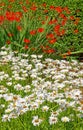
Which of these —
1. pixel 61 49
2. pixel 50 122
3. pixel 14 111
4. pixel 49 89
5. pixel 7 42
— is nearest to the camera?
pixel 50 122

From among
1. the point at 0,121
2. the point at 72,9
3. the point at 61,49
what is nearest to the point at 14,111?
the point at 0,121

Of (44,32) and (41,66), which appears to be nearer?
(41,66)

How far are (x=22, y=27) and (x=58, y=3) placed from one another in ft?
4.67

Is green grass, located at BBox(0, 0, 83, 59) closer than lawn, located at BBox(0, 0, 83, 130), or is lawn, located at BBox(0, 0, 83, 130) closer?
lawn, located at BBox(0, 0, 83, 130)

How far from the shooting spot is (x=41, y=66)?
293 inches

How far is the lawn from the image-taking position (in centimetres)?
529

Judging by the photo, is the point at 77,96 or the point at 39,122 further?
the point at 77,96

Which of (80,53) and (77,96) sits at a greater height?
(77,96)

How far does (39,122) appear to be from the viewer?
4.96 m

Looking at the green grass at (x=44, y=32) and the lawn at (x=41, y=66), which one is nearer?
the lawn at (x=41, y=66)

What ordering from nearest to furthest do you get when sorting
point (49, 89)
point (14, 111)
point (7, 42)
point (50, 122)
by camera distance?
point (50, 122) < point (14, 111) < point (49, 89) < point (7, 42)

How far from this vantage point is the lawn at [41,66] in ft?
17.4

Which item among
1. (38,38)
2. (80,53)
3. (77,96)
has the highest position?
(77,96)

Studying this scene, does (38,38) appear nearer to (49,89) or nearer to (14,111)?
(49,89)
